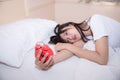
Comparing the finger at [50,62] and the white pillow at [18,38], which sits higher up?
the white pillow at [18,38]

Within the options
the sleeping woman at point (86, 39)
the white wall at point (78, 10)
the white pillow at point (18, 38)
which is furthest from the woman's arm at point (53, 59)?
the white wall at point (78, 10)

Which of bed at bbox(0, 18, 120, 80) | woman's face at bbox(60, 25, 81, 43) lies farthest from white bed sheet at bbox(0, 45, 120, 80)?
woman's face at bbox(60, 25, 81, 43)

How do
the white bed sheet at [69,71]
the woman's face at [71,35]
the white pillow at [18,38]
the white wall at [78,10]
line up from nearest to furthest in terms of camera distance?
the white bed sheet at [69,71] < the white pillow at [18,38] < the woman's face at [71,35] < the white wall at [78,10]

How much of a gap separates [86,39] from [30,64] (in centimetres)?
51

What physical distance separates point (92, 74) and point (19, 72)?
0.50 m

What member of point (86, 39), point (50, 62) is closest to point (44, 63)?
point (50, 62)

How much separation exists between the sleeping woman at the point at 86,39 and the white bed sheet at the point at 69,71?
4cm

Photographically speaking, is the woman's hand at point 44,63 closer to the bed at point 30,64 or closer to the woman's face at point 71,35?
the bed at point 30,64

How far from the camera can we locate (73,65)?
3.66 feet

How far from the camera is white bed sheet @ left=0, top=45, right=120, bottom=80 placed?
3.35ft

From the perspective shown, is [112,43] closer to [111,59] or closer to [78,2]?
[111,59]

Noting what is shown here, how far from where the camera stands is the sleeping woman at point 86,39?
43.5 inches

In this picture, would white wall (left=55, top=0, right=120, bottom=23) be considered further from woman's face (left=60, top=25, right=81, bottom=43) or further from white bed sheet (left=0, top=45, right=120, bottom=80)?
white bed sheet (left=0, top=45, right=120, bottom=80)

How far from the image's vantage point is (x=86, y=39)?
138cm
